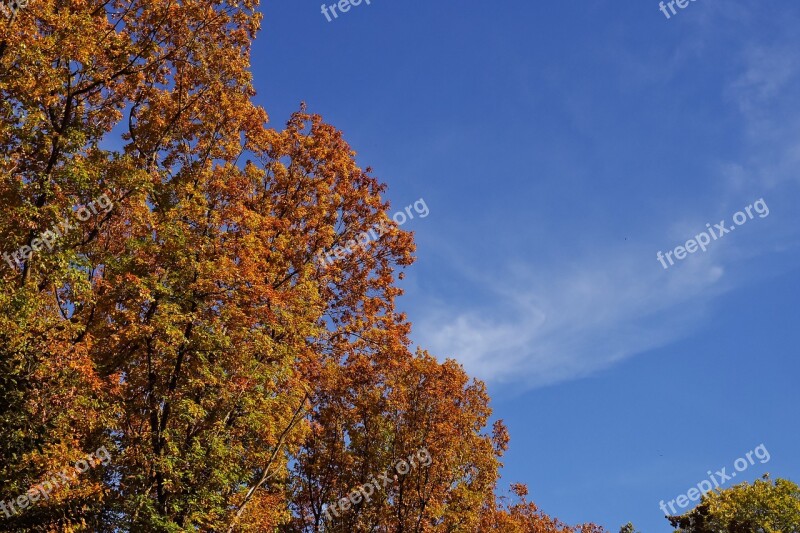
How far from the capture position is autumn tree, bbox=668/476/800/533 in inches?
1473

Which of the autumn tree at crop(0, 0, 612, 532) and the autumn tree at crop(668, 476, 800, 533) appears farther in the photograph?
the autumn tree at crop(668, 476, 800, 533)

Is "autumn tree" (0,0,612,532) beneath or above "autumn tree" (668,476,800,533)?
above

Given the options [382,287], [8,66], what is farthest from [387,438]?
[8,66]

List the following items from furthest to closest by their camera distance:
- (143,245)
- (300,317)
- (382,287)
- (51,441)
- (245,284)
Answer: (382,287), (300,317), (245,284), (143,245), (51,441)

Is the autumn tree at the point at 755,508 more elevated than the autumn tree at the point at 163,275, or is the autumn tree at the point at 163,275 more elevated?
the autumn tree at the point at 163,275

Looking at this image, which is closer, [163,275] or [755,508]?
[163,275]

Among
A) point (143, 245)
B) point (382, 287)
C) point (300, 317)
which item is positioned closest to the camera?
point (143, 245)

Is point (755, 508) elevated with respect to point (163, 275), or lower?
lower

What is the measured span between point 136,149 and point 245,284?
607cm

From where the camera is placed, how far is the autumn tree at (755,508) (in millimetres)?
37406

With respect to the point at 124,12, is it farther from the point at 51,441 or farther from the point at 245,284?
the point at 51,441

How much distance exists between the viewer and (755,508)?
127 ft

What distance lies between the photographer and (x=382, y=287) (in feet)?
76.0

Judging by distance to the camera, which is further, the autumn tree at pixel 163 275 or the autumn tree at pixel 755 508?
the autumn tree at pixel 755 508
